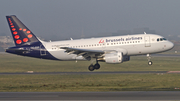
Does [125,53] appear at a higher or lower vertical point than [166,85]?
higher

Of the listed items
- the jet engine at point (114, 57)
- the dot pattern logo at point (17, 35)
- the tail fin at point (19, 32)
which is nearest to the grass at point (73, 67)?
the tail fin at point (19, 32)

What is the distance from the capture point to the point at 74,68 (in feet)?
158

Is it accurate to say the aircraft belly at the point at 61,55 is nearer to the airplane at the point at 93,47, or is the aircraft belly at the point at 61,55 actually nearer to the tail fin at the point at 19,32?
the airplane at the point at 93,47

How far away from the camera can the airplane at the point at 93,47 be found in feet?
126

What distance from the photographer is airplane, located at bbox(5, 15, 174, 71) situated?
38.4 meters

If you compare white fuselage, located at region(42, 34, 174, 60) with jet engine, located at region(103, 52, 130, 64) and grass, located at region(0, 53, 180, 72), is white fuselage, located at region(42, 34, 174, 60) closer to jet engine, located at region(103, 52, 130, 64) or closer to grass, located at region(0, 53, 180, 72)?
jet engine, located at region(103, 52, 130, 64)

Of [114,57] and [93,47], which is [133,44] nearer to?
[114,57]

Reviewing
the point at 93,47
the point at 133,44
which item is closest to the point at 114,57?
the point at 133,44

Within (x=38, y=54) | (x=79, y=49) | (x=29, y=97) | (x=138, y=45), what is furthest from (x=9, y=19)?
(x=29, y=97)

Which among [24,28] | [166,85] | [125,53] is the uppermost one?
[24,28]

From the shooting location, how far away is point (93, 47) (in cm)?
3962

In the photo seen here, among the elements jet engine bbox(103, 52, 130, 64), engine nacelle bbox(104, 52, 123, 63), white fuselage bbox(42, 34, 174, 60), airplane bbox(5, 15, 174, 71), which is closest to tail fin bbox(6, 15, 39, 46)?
airplane bbox(5, 15, 174, 71)

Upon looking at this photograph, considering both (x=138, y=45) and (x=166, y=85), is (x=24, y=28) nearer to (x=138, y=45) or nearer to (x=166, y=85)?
(x=138, y=45)

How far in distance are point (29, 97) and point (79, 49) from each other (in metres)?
17.0
